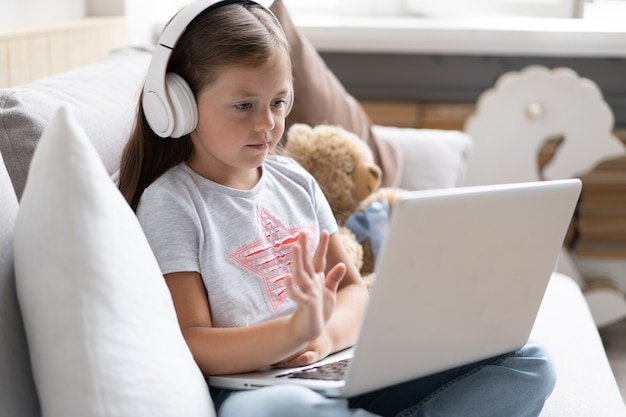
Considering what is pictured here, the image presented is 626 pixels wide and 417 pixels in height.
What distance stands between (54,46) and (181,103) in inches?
26.2

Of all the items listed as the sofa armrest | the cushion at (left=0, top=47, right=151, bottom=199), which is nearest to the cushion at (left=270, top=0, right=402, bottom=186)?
the cushion at (left=0, top=47, right=151, bottom=199)

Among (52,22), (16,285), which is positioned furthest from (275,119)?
(52,22)

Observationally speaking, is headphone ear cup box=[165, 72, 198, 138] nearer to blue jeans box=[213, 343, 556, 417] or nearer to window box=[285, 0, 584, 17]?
blue jeans box=[213, 343, 556, 417]

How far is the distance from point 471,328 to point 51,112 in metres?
0.64

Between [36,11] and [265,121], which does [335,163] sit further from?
[36,11]

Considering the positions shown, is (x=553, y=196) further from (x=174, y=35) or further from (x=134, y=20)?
(x=134, y=20)

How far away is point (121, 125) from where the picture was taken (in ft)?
4.62

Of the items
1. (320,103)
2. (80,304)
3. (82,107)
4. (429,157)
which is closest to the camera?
(80,304)

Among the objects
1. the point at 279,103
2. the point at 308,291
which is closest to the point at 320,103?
the point at 279,103

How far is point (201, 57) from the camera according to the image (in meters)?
1.16

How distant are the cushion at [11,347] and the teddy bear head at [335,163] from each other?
0.81 metres

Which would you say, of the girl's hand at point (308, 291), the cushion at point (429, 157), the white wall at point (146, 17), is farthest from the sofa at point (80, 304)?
the white wall at point (146, 17)

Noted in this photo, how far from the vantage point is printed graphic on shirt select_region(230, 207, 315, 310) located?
1185mm

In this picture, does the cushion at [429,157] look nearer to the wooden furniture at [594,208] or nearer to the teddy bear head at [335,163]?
the teddy bear head at [335,163]
